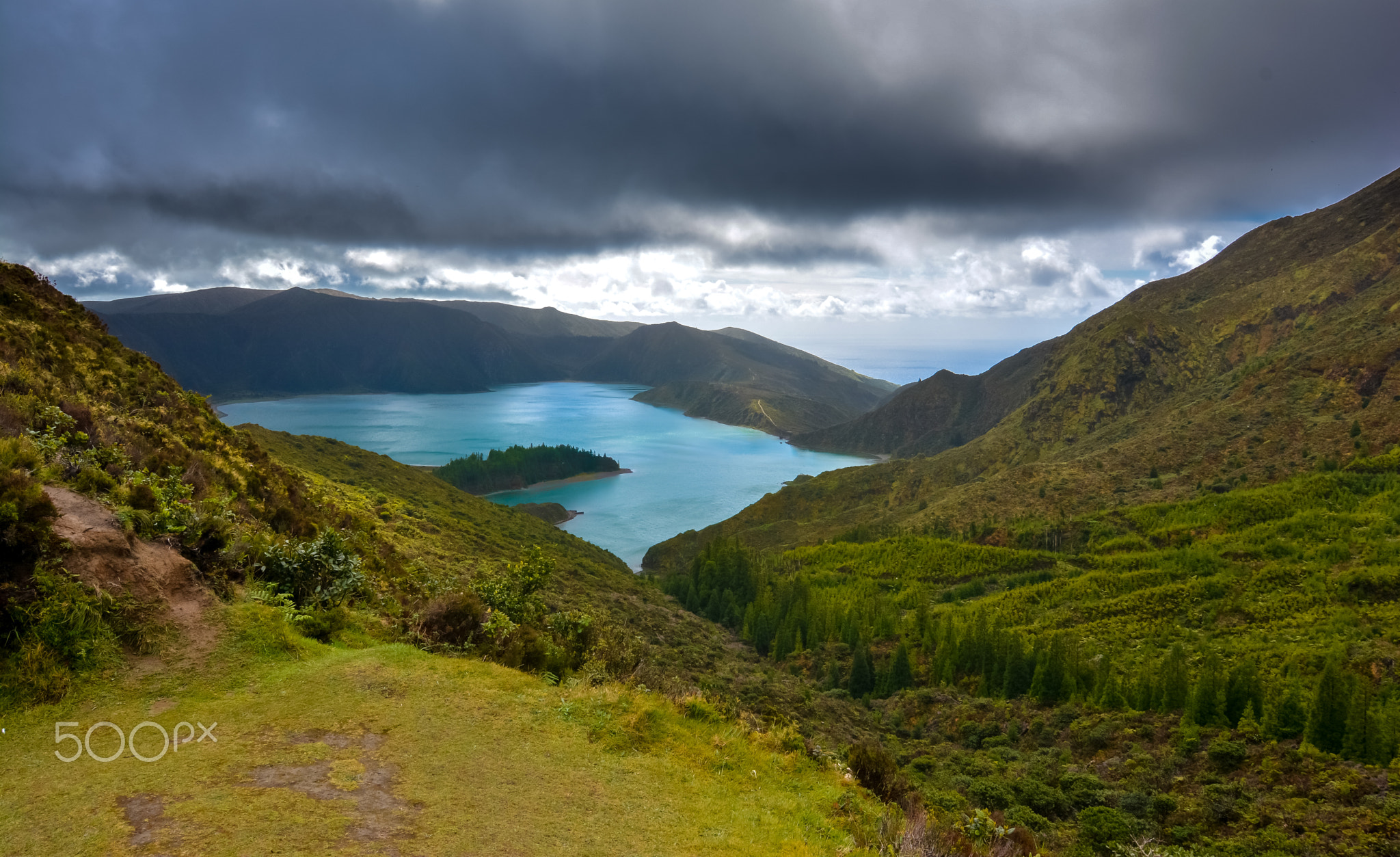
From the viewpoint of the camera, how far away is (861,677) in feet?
133

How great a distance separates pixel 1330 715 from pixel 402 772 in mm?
28845

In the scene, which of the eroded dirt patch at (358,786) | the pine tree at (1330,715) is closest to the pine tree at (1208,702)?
the pine tree at (1330,715)

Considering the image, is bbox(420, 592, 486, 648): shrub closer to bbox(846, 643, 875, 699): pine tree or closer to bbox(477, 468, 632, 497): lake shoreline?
bbox(846, 643, 875, 699): pine tree

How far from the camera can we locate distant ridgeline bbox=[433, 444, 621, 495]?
11994 centimetres

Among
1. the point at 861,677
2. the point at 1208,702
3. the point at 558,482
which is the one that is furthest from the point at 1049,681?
the point at 558,482

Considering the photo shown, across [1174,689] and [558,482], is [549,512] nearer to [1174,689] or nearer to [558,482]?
[558,482]

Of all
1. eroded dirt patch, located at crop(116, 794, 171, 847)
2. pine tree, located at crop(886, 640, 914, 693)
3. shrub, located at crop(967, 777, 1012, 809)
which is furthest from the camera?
pine tree, located at crop(886, 640, 914, 693)

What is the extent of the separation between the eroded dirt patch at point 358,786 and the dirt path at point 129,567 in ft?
9.09

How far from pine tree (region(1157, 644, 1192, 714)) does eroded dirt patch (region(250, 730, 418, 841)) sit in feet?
103

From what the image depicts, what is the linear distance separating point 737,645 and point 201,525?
4256 centimetres

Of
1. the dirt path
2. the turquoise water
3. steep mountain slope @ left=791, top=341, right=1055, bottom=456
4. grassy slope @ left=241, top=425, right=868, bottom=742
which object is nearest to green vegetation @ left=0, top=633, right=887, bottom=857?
the dirt path

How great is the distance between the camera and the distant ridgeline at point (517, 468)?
4722 inches

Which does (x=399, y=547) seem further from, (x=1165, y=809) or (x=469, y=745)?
(x=1165, y=809)

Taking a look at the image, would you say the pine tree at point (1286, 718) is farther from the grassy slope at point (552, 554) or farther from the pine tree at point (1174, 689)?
the grassy slope at point (552, 554)
